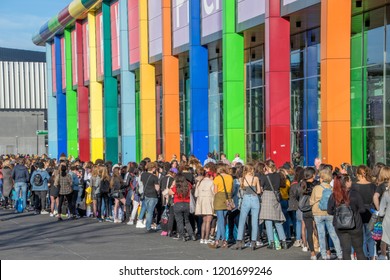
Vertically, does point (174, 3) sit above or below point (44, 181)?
above

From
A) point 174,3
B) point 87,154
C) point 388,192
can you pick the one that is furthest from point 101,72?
point 388,192

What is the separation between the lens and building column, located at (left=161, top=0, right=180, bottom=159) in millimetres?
37656

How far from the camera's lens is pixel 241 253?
53.9 feet

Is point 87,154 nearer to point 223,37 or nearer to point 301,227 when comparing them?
point 223,37

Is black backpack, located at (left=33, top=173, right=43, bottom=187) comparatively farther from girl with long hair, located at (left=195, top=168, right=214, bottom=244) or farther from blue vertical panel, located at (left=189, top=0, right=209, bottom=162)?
girl with long hair, located at (left=195, top=168, right=214, bottom=244)

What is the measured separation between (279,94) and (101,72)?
25951mm

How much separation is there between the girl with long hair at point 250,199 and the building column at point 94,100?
36646mm

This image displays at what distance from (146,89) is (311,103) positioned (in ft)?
40.7

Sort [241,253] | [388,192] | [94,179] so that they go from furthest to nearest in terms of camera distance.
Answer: [94,179], [241,253], [388,192]

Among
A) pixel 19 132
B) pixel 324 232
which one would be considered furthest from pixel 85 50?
pixel 324 232

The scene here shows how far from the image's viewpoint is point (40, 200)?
2794 cm

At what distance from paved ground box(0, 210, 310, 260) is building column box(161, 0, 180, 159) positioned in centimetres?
1418

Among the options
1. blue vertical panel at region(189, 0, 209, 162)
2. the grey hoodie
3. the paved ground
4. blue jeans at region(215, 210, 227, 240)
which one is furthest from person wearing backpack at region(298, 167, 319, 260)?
blue vertical panel at region(189, 0, 209, 162)

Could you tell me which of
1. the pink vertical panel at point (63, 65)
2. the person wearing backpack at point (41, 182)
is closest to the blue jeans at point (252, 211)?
the person wearing backpack at point (41, 182)
